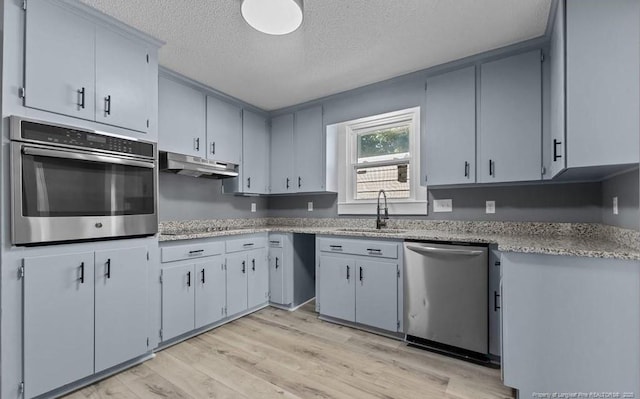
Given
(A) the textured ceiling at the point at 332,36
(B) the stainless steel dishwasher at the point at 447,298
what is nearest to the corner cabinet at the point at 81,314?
(A) the textured ceiling at the point at 332,36

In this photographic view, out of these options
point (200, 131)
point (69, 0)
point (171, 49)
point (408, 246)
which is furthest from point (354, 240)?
point (69, 0)

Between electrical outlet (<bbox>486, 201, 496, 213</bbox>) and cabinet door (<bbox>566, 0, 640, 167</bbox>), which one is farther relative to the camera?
electrical outlet (<bbox>486, 201, 496, 213</bbox>)

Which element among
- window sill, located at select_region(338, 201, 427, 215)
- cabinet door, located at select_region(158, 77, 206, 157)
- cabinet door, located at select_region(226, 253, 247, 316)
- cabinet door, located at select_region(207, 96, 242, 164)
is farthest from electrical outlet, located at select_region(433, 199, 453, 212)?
cabinet door, located at select_region(158, 77, 206, 157)

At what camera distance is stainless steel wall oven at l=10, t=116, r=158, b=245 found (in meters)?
1.67

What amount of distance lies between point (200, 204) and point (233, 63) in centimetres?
162

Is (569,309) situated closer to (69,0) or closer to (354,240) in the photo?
(354,240)

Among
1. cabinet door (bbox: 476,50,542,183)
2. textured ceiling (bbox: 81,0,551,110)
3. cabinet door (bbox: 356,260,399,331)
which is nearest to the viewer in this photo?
textured ceiling (bbox: 81,0,551,110)

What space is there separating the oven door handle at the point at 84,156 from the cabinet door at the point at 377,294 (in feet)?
6.84

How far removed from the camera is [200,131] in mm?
3145

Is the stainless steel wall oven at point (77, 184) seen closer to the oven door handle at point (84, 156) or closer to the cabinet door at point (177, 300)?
the oven door handle at point (84, 156)

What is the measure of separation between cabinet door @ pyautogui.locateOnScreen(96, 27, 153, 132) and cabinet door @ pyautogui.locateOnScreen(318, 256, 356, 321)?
2.10 metres

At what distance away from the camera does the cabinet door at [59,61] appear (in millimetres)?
1721

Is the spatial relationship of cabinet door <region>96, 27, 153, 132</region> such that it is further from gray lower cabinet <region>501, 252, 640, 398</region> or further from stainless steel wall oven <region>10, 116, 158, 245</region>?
gray lower cabinet <region>501, 252, 640, 398</region>

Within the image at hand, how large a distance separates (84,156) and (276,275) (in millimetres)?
2179
